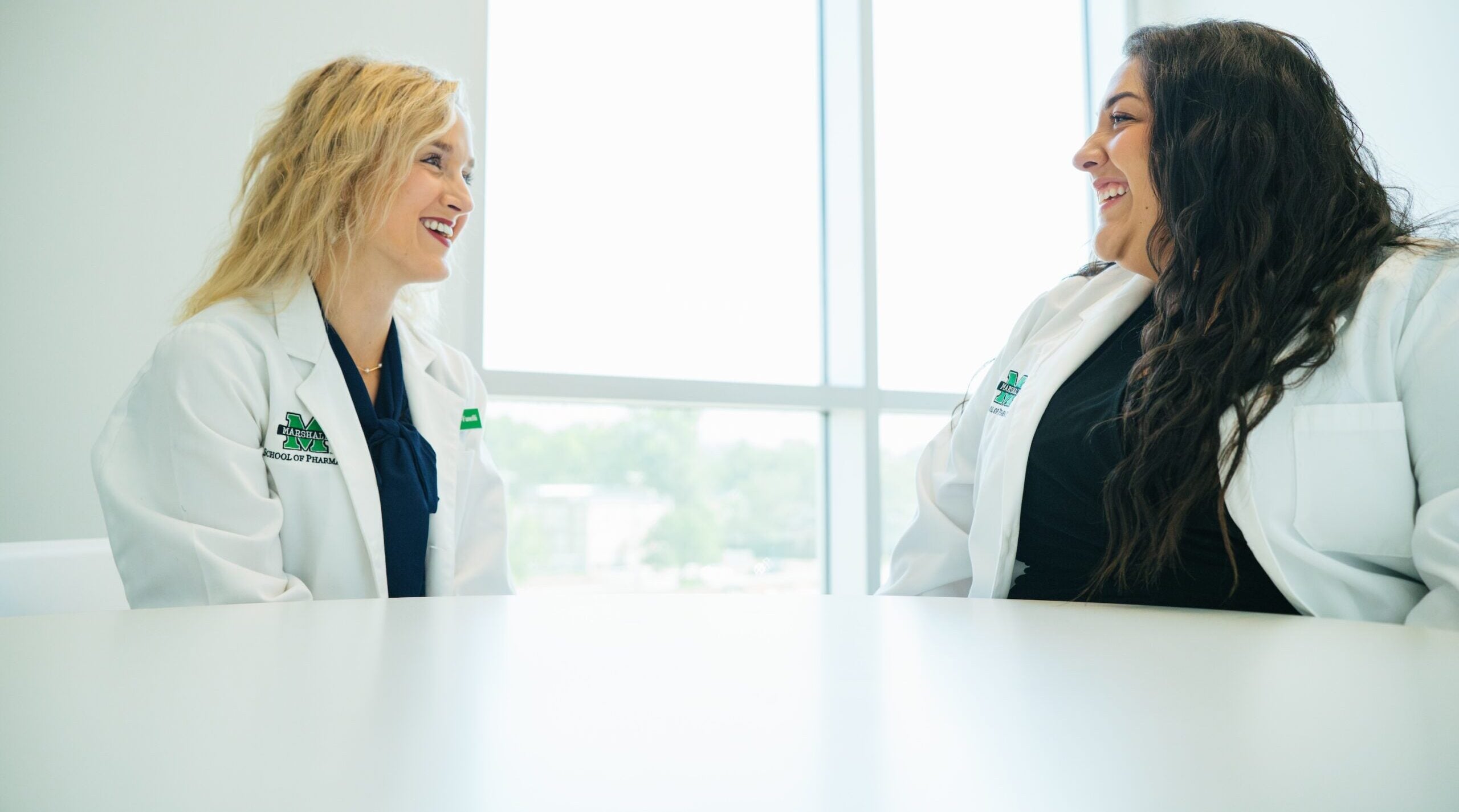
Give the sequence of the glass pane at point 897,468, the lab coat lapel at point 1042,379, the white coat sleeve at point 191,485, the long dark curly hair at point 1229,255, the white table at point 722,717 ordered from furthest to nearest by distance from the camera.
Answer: the glass pane at point 897,468 → the lab coat lapel at point 1042,379 → the white coat sleeve at point 191,485 → the long dark curly hair at point 1229,255 → the white table at point 722,717

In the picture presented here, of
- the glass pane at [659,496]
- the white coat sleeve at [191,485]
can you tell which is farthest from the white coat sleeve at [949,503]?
the glass pane at [659,496]

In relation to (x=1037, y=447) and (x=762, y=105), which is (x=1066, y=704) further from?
(x=762, y=105)

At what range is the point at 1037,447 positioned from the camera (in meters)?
1.43

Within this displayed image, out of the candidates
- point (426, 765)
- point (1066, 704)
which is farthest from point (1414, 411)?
point (426, 765)

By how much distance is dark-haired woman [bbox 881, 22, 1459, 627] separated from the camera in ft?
3.52

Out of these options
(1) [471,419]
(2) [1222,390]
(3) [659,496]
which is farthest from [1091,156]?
(3) [659,496]

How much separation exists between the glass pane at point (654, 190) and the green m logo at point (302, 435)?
1.57m

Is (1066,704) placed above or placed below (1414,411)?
below

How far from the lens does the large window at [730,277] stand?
3.20 meters

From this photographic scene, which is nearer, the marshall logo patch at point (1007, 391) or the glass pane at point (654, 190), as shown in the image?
the marshall logo patch at point (1007, 391)

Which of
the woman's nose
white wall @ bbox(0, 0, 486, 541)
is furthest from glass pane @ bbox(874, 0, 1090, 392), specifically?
white wall @ bbox(0, 0, 486, 541)

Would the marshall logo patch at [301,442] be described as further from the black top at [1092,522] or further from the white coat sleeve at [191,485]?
the black top at [1092,522]

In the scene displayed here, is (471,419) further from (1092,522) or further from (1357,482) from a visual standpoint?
(1357,482)

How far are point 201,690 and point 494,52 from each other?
10.0 feet
